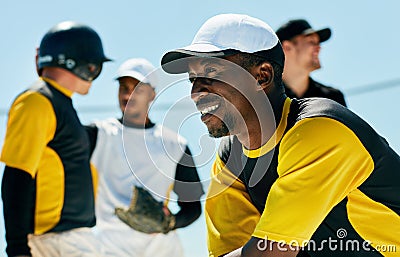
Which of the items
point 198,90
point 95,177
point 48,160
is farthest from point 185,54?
point 95,177

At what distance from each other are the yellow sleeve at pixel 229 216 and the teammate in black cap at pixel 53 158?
1.46 meters

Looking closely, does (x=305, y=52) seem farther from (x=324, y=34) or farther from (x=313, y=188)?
(x=313, y=188)

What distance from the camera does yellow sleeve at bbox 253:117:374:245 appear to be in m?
2.76

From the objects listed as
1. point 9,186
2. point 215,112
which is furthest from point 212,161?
point 9,186

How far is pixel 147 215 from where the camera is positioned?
6.01 meters

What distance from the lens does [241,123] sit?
3141 millimetres

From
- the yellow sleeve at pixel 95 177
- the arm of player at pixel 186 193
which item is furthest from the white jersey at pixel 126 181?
the yellow sleeve at pixel 95 177

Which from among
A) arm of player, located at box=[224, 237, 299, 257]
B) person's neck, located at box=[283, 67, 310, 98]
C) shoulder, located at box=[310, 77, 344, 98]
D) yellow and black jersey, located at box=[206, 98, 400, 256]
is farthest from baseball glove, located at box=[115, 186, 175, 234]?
arm of player, located at box=[224, 237, 299, 257]

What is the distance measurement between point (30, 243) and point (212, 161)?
4.85 ft

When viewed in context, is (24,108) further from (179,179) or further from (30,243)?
(179,179)

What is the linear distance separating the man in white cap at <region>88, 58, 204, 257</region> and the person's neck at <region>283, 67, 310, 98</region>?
0.84m

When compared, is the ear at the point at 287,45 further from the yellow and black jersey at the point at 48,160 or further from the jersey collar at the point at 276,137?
the jersey collar at the point at 276,137

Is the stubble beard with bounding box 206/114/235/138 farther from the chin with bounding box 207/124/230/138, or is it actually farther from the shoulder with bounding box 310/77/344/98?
the shoulder with bounding box 310/77/344/98

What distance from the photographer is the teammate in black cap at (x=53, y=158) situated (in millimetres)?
4520
